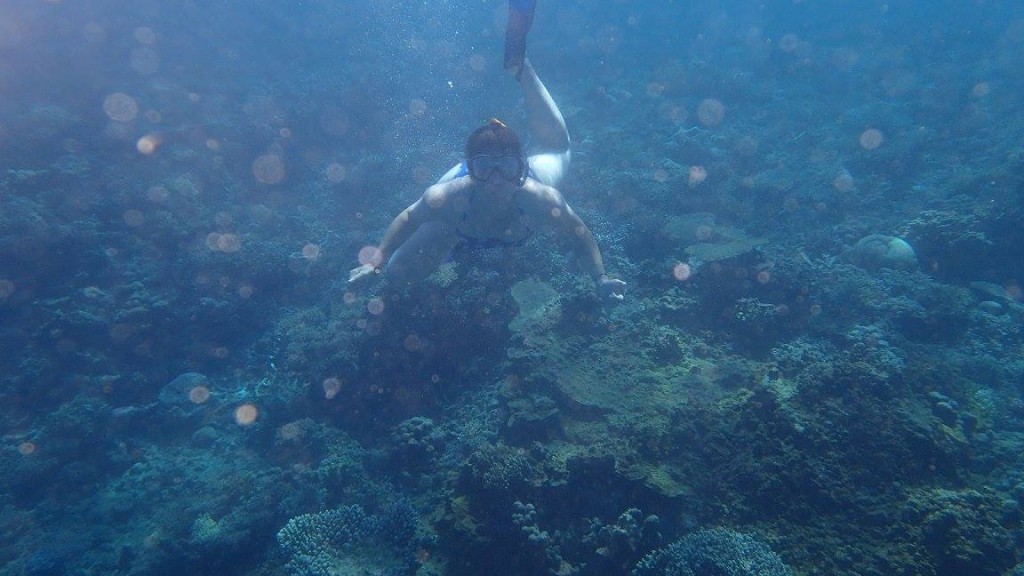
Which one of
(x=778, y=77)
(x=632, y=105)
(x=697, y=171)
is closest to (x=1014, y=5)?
(x=778, y=77)

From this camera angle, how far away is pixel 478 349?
5859 millimetres

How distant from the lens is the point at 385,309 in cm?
599

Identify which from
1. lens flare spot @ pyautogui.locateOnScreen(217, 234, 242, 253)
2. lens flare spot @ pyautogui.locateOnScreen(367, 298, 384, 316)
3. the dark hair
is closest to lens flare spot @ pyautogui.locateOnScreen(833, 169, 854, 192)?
the dark hair

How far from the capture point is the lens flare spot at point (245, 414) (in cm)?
623

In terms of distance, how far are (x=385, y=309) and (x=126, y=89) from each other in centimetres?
1180

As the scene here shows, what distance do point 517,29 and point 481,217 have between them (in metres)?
3.24

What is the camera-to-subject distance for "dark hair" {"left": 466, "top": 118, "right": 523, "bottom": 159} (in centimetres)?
467

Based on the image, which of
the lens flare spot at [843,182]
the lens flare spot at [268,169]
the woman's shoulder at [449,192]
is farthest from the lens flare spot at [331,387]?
the lens flare spot at [843,182]

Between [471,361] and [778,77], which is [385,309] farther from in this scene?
[778,77]

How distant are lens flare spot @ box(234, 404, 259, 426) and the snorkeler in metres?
2.79

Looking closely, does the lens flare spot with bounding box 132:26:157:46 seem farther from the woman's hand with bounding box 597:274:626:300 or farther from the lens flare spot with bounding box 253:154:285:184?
the woman's hand with bounding box 597:274:626:300

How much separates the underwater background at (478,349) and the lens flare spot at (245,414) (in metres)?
0.03

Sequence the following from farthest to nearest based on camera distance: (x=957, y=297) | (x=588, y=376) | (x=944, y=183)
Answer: (x=944, y=183), (x=957, y=297), (x=588, y=376)

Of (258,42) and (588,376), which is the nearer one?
(588,376)
